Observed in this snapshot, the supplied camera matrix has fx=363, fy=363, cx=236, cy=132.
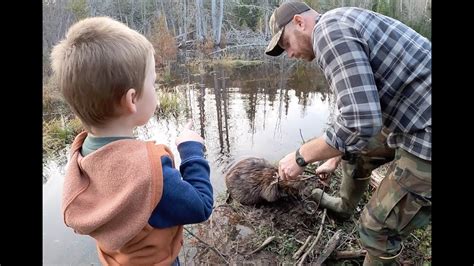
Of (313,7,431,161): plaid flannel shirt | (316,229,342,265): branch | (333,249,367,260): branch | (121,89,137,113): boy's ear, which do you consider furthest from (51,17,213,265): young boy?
(333,249,367,260): branch

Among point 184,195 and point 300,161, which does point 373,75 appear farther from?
point 184,195

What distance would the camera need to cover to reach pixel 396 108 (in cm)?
217

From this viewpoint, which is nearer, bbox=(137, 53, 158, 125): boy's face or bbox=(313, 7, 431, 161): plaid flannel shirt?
bbox=(137, 53, 158, 125): boy's face

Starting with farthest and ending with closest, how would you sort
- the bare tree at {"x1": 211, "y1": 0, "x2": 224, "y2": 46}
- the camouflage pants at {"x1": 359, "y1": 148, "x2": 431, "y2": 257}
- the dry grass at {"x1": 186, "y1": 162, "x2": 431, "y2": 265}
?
the bare tree at {"x1": 211, "y1": 0, "x2": 224, "y2": 46}
the dry grass at {"x1": 186, "y1": 162, "x2": 431, "y2": 265}
the camouflage pants at {"x1": 359, "y1": 148, "x2": 431, "y2": 257}

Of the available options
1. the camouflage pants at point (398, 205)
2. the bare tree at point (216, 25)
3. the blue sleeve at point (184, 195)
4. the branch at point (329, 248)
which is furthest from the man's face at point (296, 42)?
the bare tree at point (216, 25)

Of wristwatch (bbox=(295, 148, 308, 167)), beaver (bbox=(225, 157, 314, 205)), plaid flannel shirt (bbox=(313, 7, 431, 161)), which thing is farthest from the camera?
beaver (bbox=(225, 157, 314, 205))

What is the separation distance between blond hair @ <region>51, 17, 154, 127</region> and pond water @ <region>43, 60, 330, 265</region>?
7.59 ft

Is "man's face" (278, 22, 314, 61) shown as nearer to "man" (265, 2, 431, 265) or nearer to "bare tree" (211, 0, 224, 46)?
"man" (265, 2, 431, 265)

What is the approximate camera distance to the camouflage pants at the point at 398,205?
2.14 meters

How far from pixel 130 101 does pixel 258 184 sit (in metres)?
2.44

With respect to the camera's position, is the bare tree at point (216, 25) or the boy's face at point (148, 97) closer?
the boy's face at point (148, 97)

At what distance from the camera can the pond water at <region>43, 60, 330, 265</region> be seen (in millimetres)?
3617

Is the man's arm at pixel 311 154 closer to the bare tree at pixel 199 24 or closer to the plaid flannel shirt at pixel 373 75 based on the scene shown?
the plaid flannel shirt at pixel 373 75

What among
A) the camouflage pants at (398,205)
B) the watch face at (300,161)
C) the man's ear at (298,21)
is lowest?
the camouflage pants at (398,205)
